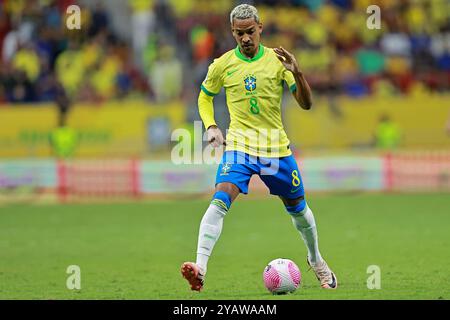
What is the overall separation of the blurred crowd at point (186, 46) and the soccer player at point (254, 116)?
14.4 m

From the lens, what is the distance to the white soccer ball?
377 inches

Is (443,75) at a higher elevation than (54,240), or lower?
higher

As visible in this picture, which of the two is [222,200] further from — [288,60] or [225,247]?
[225,247]

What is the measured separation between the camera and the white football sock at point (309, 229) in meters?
9.96

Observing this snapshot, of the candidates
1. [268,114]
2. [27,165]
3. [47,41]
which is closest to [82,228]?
[27,165]

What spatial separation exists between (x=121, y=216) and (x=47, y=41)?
914cm

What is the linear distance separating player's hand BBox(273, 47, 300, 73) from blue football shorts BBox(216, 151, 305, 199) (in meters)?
0.89

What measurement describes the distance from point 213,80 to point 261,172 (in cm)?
100

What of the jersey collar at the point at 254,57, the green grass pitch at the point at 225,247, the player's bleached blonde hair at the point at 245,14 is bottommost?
the green grass pitch at the point at 225,247

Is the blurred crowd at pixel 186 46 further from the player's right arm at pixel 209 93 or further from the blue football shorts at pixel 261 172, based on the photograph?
the blue football shorts at pixel 261 172

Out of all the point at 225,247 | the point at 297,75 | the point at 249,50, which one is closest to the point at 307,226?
the point at 297,75

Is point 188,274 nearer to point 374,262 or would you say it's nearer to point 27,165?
point 374,262

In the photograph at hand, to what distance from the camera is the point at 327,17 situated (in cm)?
2744

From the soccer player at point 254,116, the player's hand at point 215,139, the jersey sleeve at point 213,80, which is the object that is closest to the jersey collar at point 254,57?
the soccer player at point 254,116
